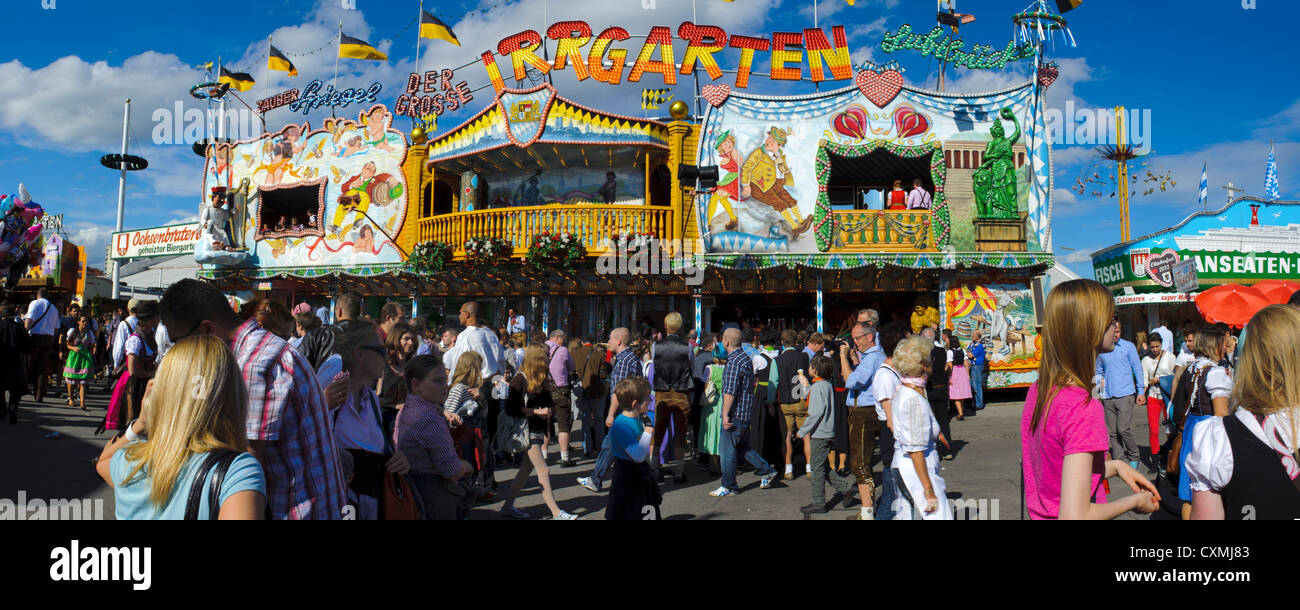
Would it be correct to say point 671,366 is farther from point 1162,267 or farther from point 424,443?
point 1162,267

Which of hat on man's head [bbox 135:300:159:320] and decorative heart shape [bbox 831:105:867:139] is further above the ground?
decorative heart shape [bbox 831:105:867:139]

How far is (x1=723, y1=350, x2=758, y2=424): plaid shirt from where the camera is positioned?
7629 mm

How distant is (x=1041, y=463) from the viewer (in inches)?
104

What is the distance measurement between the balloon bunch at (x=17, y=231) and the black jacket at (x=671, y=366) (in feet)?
42.7

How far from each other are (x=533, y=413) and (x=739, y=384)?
248 cm

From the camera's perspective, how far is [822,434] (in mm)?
6801

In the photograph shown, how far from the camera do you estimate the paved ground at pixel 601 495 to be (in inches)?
262

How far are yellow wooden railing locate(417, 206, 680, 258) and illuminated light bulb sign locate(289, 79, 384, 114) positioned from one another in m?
6.00

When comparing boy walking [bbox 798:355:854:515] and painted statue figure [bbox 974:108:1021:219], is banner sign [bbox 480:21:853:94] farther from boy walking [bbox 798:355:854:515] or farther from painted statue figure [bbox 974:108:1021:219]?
boy walking [bbox 798:355:854:515]

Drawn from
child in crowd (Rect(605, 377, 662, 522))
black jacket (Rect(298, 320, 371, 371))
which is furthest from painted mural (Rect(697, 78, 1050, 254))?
black jacket (Rect(298, 320, 371, 371))

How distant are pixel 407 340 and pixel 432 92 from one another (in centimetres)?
1426
